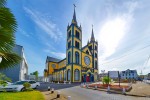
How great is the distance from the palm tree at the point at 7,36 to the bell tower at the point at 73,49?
4098 centimetres

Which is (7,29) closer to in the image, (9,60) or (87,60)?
(9,60)

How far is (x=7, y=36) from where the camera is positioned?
344cm

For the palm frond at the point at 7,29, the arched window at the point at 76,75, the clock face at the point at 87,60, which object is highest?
the clock face at the point at 87,60

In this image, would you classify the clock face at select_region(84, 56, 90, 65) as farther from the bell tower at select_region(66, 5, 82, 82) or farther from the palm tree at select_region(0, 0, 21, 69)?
the palm tree at select_region(0, 0, 21, 69)

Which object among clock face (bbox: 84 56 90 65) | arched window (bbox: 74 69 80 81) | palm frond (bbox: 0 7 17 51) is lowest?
arched window (bbox: 74 69 80 81)

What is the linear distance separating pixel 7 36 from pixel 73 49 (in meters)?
42.5

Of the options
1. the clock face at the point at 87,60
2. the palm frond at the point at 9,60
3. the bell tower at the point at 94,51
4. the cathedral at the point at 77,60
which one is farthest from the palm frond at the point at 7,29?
the bell tower at the point at 94,51

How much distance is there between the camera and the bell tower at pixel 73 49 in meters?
45.0

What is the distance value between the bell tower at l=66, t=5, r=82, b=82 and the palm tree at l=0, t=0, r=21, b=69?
4098cm

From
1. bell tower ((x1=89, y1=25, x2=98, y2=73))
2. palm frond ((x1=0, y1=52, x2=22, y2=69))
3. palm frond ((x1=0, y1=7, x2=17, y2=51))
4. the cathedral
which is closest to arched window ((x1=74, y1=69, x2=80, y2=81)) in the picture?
the cathedral

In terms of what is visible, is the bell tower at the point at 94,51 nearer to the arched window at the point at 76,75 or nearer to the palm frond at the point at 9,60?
the arched window at the point at 76,75

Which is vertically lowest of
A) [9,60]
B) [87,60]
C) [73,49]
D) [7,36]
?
[9,60]

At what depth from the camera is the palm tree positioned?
11.2 ft

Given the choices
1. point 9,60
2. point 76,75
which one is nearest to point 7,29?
point 9,60
